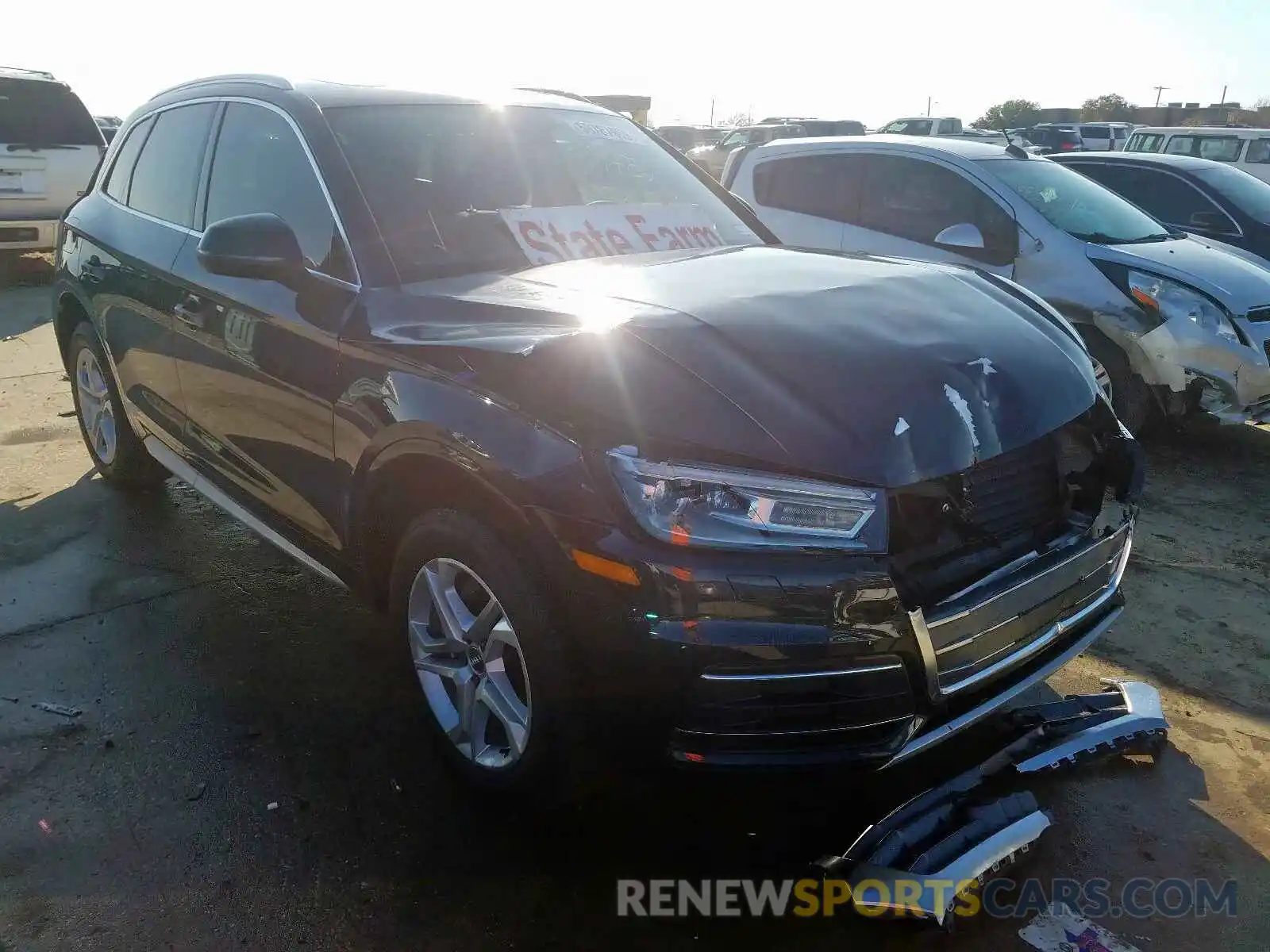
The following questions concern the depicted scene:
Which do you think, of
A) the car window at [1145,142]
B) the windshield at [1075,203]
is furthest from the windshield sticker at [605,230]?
the car window at [1145,142]

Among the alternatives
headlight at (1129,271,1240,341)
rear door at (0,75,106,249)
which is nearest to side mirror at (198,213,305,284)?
headlight at (1129,271,1240,341)

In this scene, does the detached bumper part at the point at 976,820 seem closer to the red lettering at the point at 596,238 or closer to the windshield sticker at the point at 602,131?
the red lettering at the point at 596,238

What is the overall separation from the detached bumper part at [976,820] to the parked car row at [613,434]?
0.76ft

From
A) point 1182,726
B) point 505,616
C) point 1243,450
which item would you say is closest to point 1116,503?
point 1182,726

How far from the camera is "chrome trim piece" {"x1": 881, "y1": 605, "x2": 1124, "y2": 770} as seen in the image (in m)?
2.13

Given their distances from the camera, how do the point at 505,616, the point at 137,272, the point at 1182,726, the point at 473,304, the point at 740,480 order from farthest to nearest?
the point at 137,272 < the point at 1182,726 < the point at 473,304 < the point at 505,616 < the point at 740,480

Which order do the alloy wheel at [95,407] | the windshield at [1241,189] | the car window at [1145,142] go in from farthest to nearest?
the car window at [1145,142], the windshield at [1241,189], the alloy wheel at [95,407]

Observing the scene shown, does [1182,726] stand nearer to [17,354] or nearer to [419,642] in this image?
[419,642]

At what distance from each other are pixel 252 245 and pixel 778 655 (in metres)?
1.82

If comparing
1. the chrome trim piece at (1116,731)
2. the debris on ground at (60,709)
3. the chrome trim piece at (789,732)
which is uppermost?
the chrome trim piece at (789,732)

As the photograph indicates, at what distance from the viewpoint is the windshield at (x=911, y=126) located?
26.8 meters

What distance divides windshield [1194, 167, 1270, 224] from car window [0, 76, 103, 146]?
1099cm

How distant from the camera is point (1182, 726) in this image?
9.96ft

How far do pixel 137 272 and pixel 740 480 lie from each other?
9.72 ft
